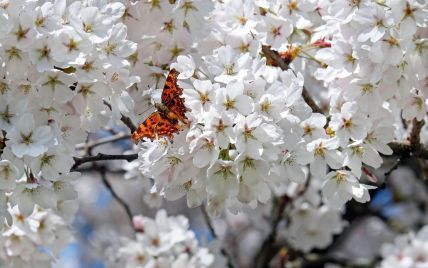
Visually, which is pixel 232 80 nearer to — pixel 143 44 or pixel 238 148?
pixel 238 148

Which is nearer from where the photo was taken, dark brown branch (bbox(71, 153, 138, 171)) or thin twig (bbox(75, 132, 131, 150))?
dark brown branch (bbox(71, 153, 138, 171))

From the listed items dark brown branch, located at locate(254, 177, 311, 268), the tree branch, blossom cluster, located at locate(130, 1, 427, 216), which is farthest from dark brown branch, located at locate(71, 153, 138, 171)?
dark brown branch, located at locate(254, 177, 311, 268)

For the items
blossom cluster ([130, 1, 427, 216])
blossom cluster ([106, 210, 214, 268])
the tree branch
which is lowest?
blossom cluster ([106, 210, 214, 268])

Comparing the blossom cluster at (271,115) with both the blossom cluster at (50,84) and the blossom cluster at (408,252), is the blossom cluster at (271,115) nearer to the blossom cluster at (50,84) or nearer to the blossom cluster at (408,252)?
the blossom cluster at (50,84)

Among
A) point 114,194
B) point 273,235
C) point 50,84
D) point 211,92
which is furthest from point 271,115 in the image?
point 273,235

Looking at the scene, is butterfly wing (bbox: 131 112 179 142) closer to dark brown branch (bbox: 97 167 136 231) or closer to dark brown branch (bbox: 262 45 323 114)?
dark brown branch (bbox: 262 45 323 114)

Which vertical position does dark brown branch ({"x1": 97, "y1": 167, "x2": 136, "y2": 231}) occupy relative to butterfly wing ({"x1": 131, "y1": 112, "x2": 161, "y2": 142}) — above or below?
below
